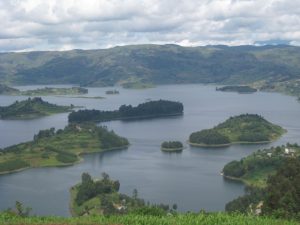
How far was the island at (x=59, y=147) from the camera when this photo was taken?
12694 cm

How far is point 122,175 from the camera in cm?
11075

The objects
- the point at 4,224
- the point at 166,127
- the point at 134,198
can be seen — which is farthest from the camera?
the point at 166,127

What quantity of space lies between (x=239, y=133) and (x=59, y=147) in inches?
2032

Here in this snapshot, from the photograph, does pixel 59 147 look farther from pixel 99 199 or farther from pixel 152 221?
pixel 152 221

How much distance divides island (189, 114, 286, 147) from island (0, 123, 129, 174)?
68.3ft

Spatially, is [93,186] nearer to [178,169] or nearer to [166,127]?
[178,169]

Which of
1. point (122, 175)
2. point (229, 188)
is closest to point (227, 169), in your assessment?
point (229, 188)

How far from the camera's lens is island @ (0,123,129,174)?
127 m

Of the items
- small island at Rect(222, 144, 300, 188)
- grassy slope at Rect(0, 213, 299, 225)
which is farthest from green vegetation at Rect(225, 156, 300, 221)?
small island at Rect(222, 144, 300, 188)

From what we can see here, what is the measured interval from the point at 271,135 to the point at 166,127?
3872 centimetres

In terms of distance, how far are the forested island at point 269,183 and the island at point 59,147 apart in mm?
41856

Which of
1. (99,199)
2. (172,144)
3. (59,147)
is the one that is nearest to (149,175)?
(99,199)

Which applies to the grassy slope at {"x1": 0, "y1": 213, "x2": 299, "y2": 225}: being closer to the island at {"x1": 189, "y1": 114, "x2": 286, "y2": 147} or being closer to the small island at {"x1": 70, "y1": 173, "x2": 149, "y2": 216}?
the small island at {"x1": 70, "y1": 173, "x2": 149, "y2": 216}

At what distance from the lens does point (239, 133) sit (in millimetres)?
159375
